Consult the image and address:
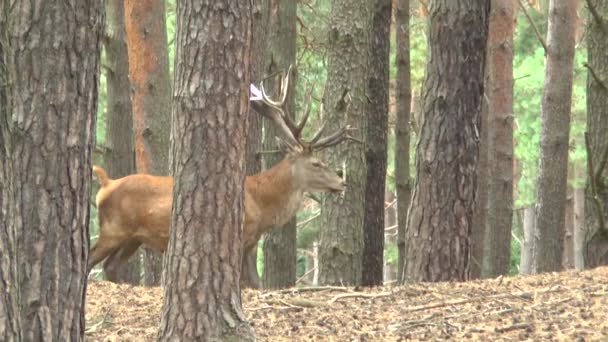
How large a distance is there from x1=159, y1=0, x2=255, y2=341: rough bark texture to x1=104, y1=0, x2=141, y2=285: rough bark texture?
6.63 m

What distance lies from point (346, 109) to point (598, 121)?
Answer: 2520 millimetres

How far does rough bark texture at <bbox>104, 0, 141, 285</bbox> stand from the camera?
13.1 metres

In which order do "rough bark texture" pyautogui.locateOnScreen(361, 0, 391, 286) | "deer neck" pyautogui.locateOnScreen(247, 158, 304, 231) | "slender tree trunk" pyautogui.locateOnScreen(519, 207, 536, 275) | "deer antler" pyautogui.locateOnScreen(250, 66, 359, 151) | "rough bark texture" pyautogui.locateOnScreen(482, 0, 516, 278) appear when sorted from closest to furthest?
"deer antler" pyautogui.locateOnScreen(250, 66, 359, 151) < "deer neck" pyautogui.locateOnScreen(247, 158, 304, 231) < "rough bark texture" pyautogui.locateOnScreen(361, 0, 391, 286) < "rough bark texture" pyautogui.locateOnScreen(482, 0, 516, 278) < "slender tree trunk" pyautogui.locateOnScreen(519, 207, 536, 275)

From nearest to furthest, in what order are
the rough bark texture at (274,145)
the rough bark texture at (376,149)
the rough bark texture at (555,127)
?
the rough bark texture at (376,149) < the rough bark texture at (274,145) < the rough bark texture at (555,127)

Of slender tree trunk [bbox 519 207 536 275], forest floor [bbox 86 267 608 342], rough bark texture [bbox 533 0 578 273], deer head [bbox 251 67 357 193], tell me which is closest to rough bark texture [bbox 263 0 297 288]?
deer head [bbox 251 67 357 193]

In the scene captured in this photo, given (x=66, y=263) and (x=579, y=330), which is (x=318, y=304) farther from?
(x=66, y=263)

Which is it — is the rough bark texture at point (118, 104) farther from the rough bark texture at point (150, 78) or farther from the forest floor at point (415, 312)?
the forest floor at point (415, 312)

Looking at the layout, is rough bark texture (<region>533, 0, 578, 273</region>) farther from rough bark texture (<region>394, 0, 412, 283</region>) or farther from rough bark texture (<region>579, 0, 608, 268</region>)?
rough bark texture (<region>579, 0, 608, 268</region>)

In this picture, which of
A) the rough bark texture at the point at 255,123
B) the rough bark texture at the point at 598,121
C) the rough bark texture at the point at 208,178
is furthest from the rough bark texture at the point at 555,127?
the rough bark texture at the point at 208,178

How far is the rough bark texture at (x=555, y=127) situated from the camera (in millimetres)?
14625

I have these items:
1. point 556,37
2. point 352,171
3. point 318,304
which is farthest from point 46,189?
point 556,37

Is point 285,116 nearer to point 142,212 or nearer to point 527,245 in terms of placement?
point 142,212

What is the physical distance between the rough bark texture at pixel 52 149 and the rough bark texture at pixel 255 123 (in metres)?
6.15

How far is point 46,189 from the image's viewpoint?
4.88 metres
